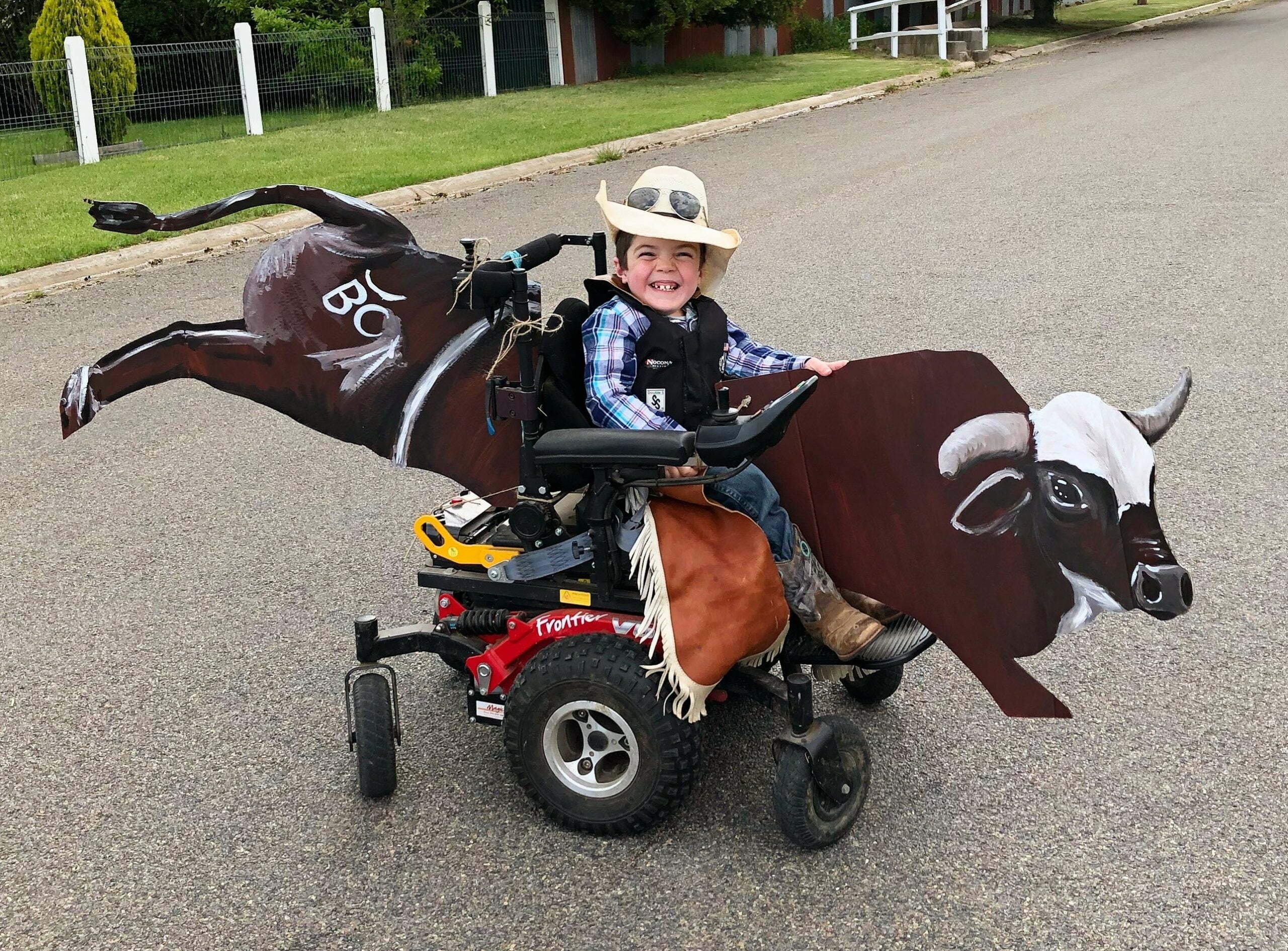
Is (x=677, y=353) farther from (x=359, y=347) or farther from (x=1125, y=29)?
(x=1125, y=29)

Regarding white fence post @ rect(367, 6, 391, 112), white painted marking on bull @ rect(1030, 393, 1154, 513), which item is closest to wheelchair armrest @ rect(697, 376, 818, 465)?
white painted marking on bull @ rect(1030, 393, 1154, 513)

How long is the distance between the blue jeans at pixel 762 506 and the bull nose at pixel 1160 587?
0.79m

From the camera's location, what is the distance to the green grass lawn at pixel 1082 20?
91.4ft

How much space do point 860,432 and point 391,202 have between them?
8.86 meters

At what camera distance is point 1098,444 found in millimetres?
2920

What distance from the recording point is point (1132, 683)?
3717 millimetres

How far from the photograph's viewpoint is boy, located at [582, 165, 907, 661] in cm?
310

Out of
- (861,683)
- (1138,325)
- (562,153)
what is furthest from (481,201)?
(861,683)

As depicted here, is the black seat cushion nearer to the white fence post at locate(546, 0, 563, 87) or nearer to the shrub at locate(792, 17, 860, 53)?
the white fence post at locate(546, 0, 563, 87)

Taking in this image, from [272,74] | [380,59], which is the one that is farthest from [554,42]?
[272,74]

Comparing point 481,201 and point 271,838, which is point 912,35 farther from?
point 271,838

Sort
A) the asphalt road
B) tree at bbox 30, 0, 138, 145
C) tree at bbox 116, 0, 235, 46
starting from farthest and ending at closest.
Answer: tree at bbox 116, 0, 235, 46
tree at bbox 30, 0, 138, 145
the asphalt road

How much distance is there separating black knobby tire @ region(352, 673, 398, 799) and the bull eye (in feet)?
5.54

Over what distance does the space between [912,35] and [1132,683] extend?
23.3 m
